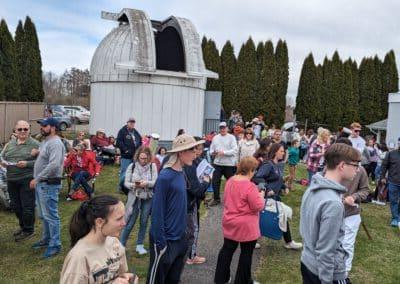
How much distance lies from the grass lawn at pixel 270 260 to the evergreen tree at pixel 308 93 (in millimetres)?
26948

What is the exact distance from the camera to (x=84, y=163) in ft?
33.1

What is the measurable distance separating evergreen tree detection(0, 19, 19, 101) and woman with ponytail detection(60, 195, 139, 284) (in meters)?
28.2

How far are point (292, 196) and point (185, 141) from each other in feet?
24.8

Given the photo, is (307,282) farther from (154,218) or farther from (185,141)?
(185,141)

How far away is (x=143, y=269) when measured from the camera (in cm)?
570

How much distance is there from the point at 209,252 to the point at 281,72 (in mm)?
28495

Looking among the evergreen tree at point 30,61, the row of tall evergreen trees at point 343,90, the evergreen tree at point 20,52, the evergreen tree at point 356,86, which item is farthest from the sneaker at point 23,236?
the evergreen tree at point 356,86

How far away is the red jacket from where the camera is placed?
33.1ft

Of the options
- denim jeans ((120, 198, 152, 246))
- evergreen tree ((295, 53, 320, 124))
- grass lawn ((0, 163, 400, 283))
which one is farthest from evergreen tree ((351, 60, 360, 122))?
denim jeans ((120, 198, 152, 246))

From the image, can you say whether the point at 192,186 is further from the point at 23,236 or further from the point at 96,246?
the point at 23,236

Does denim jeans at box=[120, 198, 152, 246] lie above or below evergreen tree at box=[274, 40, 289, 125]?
below

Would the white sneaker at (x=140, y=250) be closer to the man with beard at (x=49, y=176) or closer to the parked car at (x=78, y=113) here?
the man with beard at (x=49, y=176)

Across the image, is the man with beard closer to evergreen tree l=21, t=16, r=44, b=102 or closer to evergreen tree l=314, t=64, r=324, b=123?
evergreen tree l=21, t=16, r=44, b=102

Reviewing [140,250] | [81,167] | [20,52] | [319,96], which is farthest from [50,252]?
[319,96]
